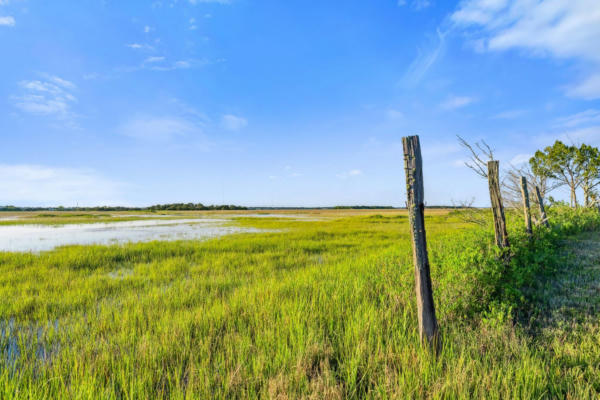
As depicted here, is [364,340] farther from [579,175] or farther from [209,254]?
[579,175]

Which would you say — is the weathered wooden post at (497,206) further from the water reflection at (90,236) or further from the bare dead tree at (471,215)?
the water reflection at (90,236)

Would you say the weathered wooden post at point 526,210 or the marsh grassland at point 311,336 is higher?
the weathered wooden post at point 526,210

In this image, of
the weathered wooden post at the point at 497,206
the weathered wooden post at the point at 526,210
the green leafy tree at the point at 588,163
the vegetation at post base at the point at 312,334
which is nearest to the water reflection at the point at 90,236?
the vegetation at post base at the point at 312,334

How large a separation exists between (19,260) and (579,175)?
135ft

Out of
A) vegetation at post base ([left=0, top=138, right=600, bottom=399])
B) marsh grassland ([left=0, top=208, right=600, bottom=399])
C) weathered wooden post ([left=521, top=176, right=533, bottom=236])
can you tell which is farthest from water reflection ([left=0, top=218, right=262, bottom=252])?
weathered wooden post ([left=521, top=176, right=533, bottom=236])

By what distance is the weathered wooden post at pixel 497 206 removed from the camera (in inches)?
225

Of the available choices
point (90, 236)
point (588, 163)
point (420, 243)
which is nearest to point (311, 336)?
point (420, 243)

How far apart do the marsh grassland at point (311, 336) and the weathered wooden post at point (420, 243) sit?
258 mm

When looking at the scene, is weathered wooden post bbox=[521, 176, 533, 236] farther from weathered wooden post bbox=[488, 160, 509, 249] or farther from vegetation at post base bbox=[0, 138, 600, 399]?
weathered wooden post bbox=[488, 160, 509, 249]

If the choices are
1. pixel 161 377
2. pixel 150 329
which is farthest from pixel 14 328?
pixel 161 377

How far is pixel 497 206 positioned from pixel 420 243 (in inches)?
169

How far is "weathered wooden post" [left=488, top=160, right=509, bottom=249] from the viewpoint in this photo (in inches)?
225

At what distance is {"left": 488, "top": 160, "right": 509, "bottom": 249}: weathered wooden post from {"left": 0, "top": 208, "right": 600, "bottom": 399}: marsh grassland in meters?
0.65

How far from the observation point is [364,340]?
310 centimetres
